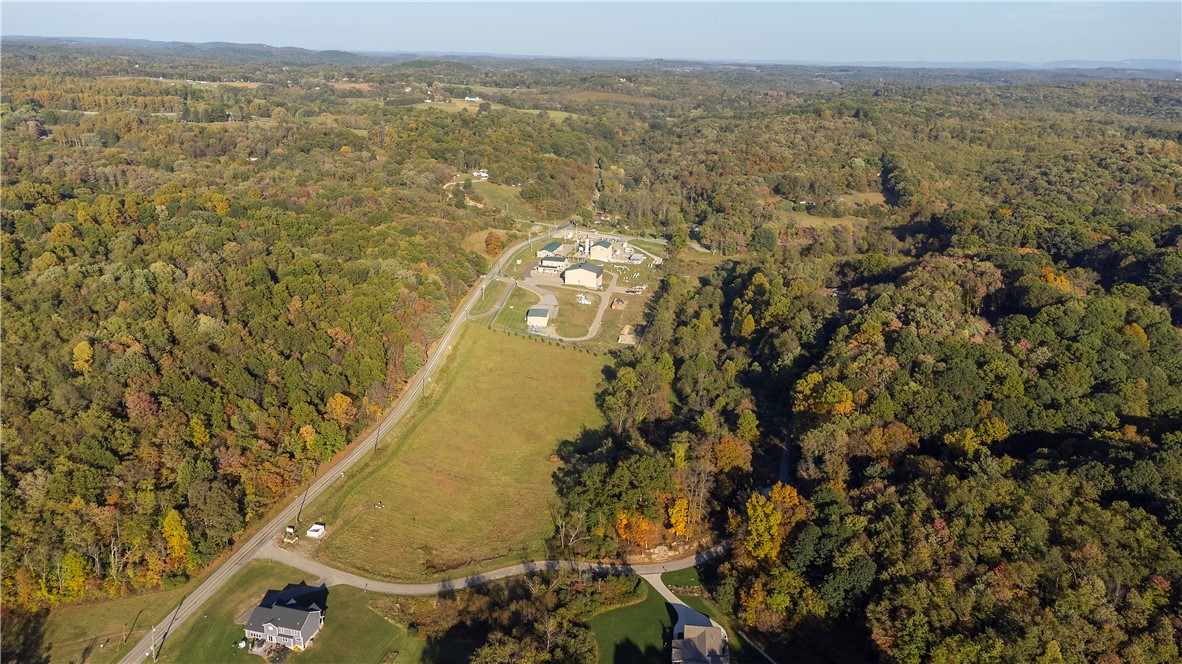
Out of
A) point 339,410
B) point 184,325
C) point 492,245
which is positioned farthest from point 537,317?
point 184,325

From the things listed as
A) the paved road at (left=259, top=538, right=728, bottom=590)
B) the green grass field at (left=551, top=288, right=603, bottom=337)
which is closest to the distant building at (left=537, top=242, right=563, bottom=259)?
the green grass field at (left=551, top=288, right=603, bottom=337)

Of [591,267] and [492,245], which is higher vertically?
[492,245]

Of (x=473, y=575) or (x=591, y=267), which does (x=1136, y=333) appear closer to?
(x=591, y=267)

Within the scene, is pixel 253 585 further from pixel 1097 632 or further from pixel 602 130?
pixel 602 130

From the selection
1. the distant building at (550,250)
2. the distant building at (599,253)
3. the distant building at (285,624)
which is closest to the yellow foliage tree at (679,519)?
the distant building at (285,624)

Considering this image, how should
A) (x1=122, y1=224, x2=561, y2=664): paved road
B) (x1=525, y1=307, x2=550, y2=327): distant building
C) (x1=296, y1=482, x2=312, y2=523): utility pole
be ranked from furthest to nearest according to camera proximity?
(x1=525, y1=307, x2=550, y2=327): distant building, (x1=296, y1=482, x2=312, y2=523): utility pole, (x1=122, y1=224, x2=561, y2=664): paved road

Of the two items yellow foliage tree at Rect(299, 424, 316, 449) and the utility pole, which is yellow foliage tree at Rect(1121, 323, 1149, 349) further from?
the utility pole

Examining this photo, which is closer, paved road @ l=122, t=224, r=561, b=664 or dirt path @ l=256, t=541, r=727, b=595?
paved road @ l=122, t=224, r=561, b=664
